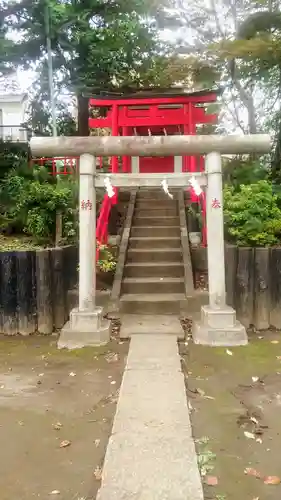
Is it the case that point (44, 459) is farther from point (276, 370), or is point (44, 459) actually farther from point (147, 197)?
point (147, 197)

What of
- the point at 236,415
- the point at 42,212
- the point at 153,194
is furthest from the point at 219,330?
the point at 153,194

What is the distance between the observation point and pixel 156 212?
10031mm

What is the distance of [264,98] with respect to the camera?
660 inches

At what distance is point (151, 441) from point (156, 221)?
21.9 feet

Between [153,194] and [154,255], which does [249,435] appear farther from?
[153,194]

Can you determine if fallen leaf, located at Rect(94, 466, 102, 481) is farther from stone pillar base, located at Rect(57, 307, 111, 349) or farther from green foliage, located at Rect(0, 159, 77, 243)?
green foliage, located at Rect(0, 159, 77, 243)

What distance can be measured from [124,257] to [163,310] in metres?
1.49

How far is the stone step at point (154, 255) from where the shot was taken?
830cm

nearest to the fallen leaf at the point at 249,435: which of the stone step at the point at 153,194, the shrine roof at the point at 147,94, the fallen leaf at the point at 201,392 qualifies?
the fallen leaf at the point at 201,392

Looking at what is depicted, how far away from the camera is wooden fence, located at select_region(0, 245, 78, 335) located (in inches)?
263

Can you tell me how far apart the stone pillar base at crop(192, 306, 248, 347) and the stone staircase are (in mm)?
1013

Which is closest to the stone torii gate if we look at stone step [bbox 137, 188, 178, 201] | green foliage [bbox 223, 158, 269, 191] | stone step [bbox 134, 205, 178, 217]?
green foliage [bbox 223, 158, 269, 191]

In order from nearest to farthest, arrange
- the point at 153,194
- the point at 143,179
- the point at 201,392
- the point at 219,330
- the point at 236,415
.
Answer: the point at 236,415
the point at 201,392
the point at 219,330
the point at 143,179
the point at 153,194

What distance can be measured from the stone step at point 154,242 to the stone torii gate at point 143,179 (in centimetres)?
244
